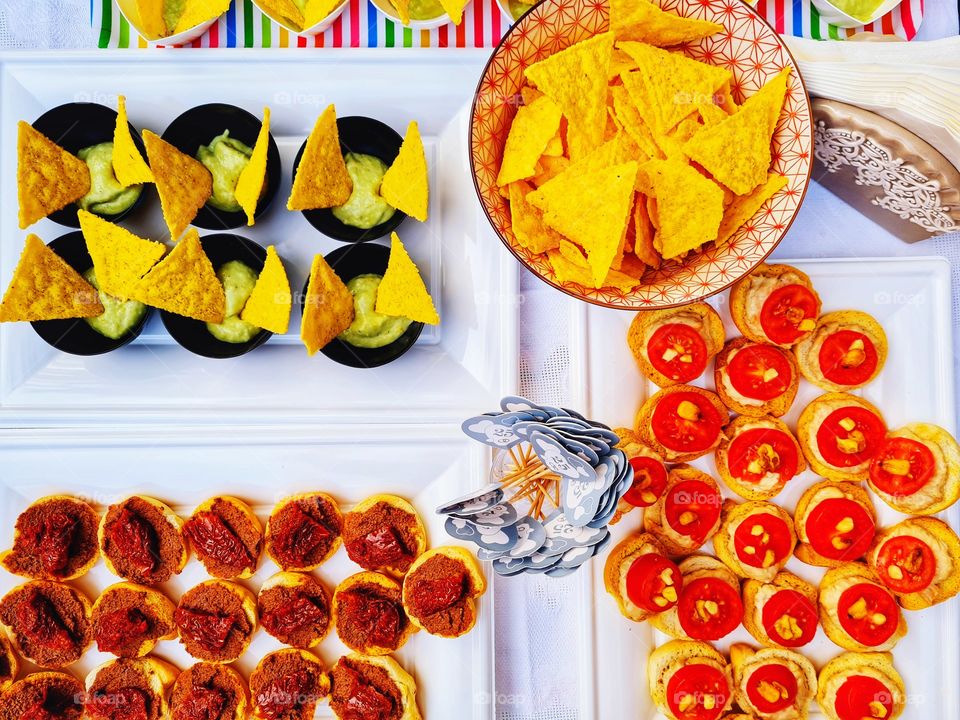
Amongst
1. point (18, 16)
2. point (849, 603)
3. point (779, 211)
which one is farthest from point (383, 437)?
point (18, 16)

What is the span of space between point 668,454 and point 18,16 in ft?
8.04

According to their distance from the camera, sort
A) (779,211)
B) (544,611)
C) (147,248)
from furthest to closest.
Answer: (544,611) → (147,248) → (779,211)

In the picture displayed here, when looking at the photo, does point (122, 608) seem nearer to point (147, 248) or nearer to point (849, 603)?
point (147, 248)

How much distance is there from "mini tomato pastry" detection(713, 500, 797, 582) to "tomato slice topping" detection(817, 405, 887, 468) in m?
0.23

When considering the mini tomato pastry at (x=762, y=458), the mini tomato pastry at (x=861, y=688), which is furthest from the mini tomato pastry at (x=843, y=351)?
the mini tomato pastry at (x=861, y=688)

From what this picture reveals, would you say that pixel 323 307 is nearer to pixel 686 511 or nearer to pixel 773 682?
pixel 686 511

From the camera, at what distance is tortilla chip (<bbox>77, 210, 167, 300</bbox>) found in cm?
200

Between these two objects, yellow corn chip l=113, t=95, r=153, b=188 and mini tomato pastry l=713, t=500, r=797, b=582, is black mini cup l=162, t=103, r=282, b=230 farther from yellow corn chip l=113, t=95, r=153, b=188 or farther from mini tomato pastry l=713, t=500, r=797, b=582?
mini tomato pastry l=713, t=500, r=797, b=582

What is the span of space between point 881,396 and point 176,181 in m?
2.20

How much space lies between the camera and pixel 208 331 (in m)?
2.05

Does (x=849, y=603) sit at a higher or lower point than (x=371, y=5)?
lower

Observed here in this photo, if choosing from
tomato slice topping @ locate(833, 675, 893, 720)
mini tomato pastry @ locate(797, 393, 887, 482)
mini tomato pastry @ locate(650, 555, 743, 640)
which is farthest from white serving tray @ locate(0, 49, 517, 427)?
tomato slice topping @ locate(833, 675, 893, 720)

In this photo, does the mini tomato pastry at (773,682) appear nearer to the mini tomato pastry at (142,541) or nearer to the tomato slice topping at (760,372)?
the tomato slice topping at (760,372)

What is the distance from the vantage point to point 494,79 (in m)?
1.73
